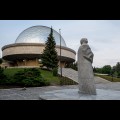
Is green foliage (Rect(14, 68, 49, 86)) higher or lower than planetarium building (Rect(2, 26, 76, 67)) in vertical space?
lower

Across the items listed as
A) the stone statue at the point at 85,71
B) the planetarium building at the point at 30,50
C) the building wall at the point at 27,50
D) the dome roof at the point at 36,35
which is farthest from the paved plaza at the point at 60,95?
the dome roof at the point at 36,35

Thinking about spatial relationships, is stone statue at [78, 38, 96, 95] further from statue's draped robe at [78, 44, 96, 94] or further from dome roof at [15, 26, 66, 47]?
dome roof at [15, 26, 66, 47]

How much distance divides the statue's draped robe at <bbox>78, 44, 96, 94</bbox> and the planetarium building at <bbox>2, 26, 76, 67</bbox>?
36.9 metres

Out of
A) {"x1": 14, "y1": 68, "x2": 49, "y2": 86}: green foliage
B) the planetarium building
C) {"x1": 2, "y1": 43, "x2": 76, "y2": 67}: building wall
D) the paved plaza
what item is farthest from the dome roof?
the paved plaza

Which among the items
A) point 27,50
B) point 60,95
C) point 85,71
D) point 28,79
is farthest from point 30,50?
point 60,95

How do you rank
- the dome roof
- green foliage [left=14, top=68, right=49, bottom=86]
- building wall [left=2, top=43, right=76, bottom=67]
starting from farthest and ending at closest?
the dome roof → building wall [left=2, top=43, right=76, bottom=67] → green foliage [left=14, top=68, right=49, bottom=86]

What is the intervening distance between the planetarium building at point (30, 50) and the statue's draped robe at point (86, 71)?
36.9 meters

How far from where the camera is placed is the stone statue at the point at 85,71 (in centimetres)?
1021

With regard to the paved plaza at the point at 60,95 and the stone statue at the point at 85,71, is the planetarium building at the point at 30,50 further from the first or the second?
the stone statue at the point at 85,71

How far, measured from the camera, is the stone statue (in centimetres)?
1021
